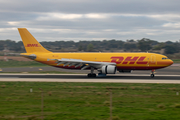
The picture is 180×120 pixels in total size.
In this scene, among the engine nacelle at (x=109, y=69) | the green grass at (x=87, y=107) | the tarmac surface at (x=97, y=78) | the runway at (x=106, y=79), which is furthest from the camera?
the engine nacelle at (x=109, y=69)

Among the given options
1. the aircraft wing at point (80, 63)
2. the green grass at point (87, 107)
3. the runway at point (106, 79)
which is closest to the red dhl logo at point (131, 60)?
the aircraft wing at point (80, 63)

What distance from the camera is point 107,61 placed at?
3503 cm

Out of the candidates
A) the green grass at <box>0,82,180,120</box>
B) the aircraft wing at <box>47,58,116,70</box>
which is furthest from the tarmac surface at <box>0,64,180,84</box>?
the green grass at <box>0,82,180,120</box>

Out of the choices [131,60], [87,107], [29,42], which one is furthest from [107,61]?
[87,107]

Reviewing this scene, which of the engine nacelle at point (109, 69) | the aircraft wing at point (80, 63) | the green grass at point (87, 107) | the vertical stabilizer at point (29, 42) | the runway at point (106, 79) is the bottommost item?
the runway at point (106, 79)

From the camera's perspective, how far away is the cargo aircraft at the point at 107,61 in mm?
33844

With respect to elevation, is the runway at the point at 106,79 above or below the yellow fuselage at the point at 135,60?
below

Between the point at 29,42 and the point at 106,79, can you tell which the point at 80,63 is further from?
the point at 29,42

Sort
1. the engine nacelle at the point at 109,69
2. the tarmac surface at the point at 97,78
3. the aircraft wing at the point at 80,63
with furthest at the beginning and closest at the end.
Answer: the aircraft wing at the point at 80,63
the engine nacelle at the point at 109,69
the tarmac surface at the point at 97,78

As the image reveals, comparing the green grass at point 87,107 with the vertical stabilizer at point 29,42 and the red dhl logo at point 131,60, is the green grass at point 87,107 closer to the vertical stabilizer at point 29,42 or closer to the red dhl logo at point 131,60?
the red dhl logo at point 131,60

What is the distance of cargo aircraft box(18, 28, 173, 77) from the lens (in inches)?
1332

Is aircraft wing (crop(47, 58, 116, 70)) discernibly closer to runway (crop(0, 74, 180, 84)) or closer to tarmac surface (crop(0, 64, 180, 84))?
tarmac surface (crop(0, 64, 180, 84))

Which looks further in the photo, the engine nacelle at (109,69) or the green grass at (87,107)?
the engine nacelle at (109,69)

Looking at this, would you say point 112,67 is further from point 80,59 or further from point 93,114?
point 93,114
